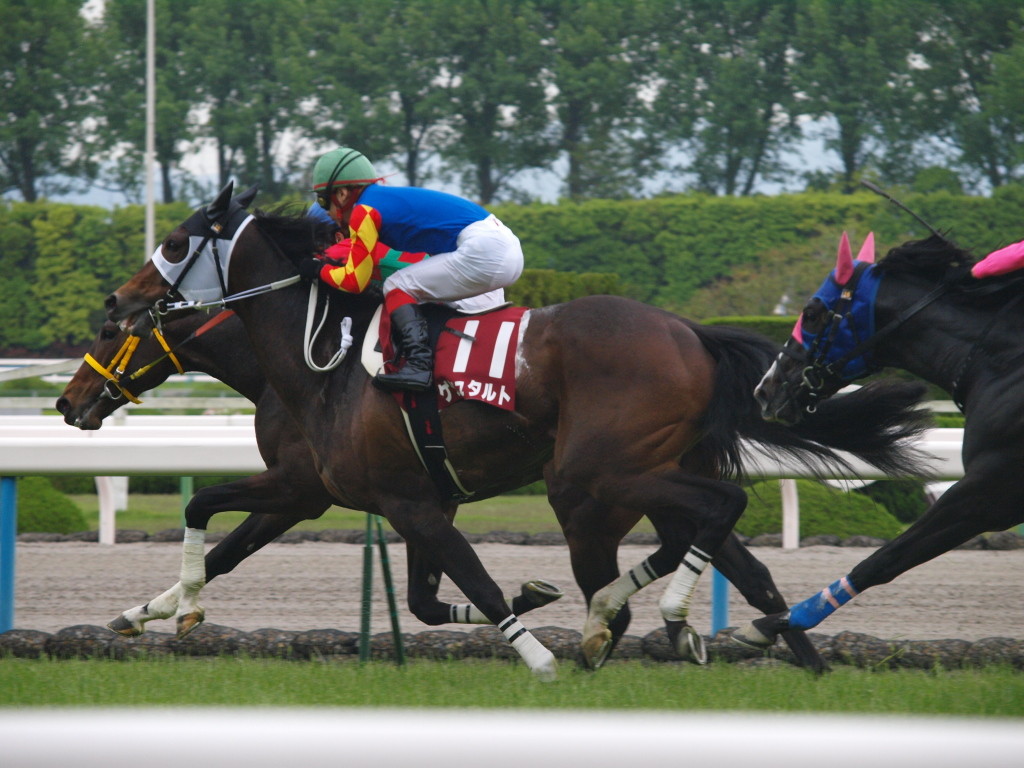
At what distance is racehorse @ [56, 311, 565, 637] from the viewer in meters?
4.30

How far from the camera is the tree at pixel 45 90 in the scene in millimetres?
35000

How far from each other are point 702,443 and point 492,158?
3332 centimetres

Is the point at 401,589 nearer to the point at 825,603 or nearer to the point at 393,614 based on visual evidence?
the point at 393,614

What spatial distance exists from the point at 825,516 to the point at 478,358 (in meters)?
4.52

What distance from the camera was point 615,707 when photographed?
3.28 meters

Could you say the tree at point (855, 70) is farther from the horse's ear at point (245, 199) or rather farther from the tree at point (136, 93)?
the horse's ear at point (245, 199)

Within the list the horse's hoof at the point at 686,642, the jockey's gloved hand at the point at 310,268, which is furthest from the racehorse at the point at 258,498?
the jockey's gloved hand at the point at 310,268

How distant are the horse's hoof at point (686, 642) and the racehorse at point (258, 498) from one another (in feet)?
1.04

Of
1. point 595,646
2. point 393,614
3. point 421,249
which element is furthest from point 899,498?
point 421,249

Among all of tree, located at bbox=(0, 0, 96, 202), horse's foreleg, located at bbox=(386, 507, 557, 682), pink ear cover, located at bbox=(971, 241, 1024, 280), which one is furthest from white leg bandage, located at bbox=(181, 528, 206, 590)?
tree, located at bbox=(0, 0, 96, 202)

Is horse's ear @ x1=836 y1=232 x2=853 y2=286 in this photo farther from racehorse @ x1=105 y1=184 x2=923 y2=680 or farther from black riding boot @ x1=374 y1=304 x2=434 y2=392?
black riding boot @ x1=374 y1=304 x2=434 y2=392

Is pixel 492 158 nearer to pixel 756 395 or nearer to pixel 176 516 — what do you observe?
pixel 176 516

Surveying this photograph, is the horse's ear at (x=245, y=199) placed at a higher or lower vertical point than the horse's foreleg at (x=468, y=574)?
higher

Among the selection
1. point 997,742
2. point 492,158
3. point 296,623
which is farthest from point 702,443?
point 492,158
